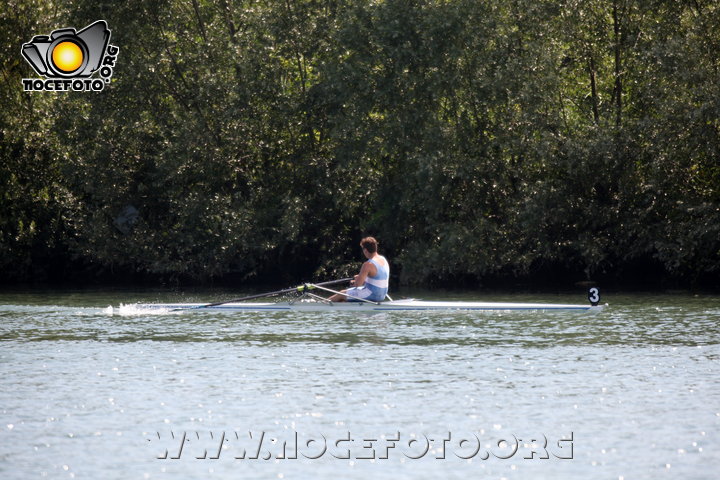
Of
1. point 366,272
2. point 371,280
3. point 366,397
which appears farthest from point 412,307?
point 366,397

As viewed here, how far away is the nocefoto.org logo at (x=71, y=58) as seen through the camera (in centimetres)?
3453

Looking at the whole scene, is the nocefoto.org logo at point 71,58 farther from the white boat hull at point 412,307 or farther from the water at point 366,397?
the water at point 366,397

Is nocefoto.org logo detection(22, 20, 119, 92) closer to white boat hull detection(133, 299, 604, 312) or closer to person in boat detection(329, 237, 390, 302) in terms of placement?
white boat hull detection(133, 299, 604, 312)

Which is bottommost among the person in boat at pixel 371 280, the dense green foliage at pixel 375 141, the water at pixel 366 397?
the water at pixel 366 397

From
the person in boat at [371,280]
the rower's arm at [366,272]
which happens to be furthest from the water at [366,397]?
the rower's arm at [366,272]

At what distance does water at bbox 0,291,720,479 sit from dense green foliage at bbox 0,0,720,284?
890cm

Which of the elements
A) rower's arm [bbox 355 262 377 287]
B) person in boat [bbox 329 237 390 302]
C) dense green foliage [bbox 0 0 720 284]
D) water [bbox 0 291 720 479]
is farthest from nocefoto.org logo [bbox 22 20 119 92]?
rower's arm [bbox 355 262 377 287]

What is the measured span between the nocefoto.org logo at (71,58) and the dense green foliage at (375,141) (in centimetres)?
33

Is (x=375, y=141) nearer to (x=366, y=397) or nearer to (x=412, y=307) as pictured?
(x=412, y=307)

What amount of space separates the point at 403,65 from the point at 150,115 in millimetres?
8483

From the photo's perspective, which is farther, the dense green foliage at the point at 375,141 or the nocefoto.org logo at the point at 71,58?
the nocefoto.org logo at the point at 71,58

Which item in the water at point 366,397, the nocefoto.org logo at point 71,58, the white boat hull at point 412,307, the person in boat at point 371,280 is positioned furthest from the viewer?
the nocefoto.org logo at point 71,58

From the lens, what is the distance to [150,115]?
3503 cm

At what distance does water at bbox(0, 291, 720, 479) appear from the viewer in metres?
9.92
